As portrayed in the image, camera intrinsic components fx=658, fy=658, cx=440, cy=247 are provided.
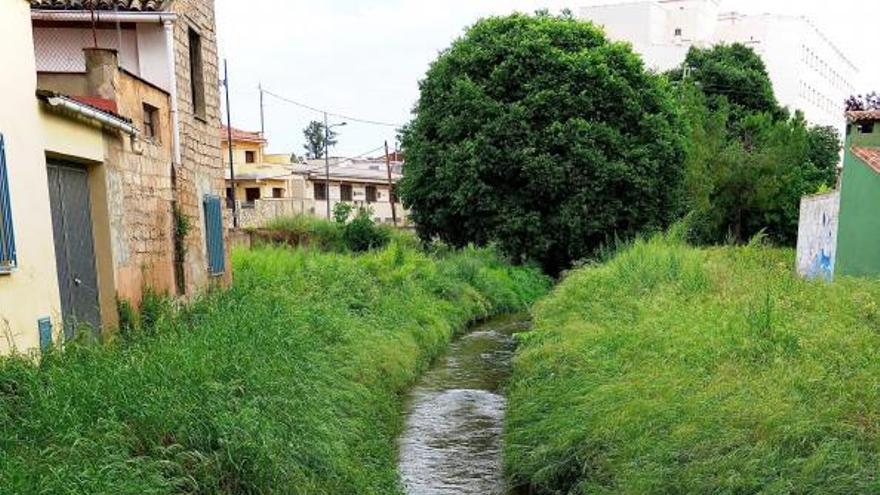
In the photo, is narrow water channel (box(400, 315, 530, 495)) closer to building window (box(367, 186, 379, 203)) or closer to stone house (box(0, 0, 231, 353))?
stone house (box(0, 0, 231, 353))

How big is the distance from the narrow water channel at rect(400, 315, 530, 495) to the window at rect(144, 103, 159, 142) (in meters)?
5.48

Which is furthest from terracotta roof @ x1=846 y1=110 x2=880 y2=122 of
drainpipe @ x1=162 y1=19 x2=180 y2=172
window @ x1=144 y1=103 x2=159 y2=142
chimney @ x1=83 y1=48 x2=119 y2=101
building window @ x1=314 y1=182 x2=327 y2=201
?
building window @ x1=314 y1=182 x2=327 y2=201

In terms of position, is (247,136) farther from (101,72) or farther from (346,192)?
(101,72)

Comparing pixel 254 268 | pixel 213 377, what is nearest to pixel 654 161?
pixel 254 268

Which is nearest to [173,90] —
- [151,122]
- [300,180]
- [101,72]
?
[151,122]

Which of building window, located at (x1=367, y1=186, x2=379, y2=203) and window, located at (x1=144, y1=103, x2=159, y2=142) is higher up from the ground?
window, located at (x1=144, y1=103, x2=159, y2=142)

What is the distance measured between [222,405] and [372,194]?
140 ft

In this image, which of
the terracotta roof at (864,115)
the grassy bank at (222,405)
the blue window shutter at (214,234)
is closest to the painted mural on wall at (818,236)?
the terracotta roof at (864,115)

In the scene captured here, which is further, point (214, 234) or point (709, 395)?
point (214, 234)

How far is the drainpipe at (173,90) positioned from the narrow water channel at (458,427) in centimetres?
525

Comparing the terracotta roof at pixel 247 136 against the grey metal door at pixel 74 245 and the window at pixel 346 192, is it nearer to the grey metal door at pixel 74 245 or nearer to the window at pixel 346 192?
the window at pixel 346 192

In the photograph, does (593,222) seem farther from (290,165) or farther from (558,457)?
(290,165)

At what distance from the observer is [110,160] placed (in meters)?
7.93

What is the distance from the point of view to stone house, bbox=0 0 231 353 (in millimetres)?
6176
